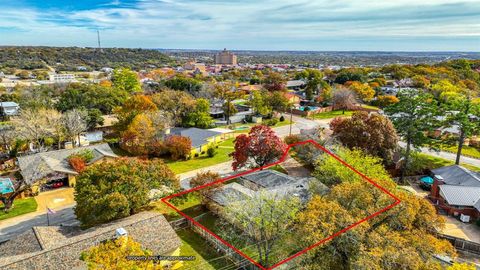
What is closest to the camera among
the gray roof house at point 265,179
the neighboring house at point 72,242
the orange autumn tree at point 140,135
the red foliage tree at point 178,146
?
the neighboring house at point 72,242

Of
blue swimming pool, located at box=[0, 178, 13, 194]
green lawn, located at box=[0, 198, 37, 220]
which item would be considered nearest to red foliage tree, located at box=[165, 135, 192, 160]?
green lawn, located at box=[0, 198, 37, 220]

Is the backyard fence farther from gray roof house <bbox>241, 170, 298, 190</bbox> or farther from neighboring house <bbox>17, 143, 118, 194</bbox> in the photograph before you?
neighboring house <bbox>17, 143, 118, 194</bbox>

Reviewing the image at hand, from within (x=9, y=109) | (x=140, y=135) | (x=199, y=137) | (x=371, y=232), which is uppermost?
(x=371, y=232)

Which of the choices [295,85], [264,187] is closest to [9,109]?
[264,187]

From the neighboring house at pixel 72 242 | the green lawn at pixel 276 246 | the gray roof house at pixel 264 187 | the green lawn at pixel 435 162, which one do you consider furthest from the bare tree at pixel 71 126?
the green lawn at pixel 435 162

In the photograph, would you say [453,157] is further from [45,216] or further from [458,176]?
[45,216]

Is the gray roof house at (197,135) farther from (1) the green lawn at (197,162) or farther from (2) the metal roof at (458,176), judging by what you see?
(2) the metal roof at (458,176)

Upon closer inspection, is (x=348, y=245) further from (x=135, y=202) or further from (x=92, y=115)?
(x=92, y=115)
